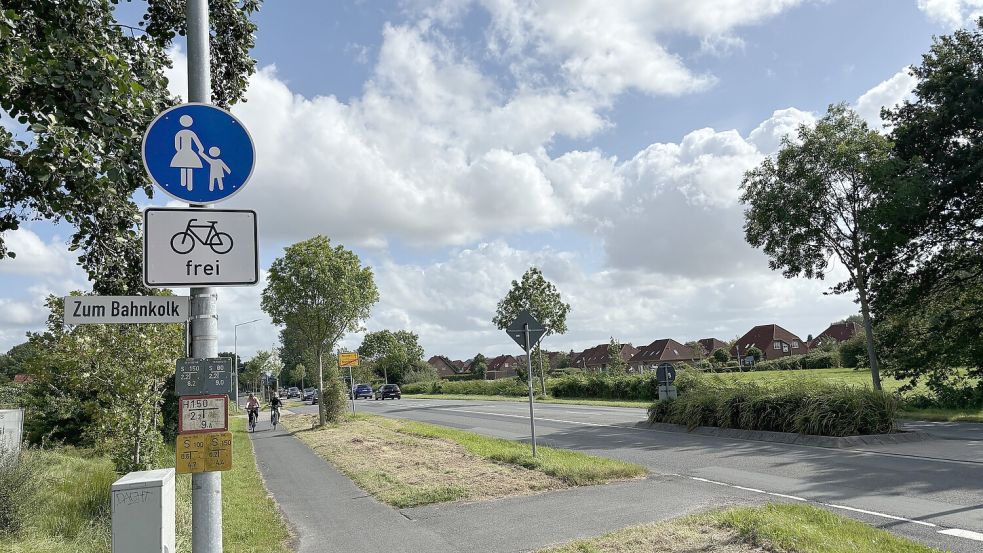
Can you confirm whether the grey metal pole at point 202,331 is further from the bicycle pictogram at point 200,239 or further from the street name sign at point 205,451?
the bicycle pictogram at point 200,239

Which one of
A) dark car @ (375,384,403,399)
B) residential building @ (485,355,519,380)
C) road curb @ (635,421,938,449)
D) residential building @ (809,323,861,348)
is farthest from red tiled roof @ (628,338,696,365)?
road curb @ (635,421,938,449)

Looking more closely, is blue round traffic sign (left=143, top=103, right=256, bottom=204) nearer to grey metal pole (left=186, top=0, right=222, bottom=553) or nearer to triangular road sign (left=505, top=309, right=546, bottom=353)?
grey metal pole (left=186, top=0, right=222, bottom=553)

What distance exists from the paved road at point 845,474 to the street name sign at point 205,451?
476 cm

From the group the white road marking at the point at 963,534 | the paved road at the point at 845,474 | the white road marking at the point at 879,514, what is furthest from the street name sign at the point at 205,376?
the white road marking at the point at 879,514

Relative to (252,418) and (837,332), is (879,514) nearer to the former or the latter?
(252,418)

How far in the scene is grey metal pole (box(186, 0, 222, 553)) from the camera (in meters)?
3.79

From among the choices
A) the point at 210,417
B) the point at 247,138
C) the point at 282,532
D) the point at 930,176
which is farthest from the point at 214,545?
the point at 930,176

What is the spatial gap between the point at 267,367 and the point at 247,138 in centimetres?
7078

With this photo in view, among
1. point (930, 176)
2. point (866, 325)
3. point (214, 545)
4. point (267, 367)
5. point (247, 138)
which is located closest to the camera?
point (214, 545)

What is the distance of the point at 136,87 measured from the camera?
653cm

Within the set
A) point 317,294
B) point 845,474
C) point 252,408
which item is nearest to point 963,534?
point 845,474

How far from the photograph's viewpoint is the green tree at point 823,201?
21938 mm

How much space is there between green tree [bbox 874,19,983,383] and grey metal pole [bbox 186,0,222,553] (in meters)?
21.0

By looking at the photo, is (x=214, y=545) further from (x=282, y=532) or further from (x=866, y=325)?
(x=866, y=325)
